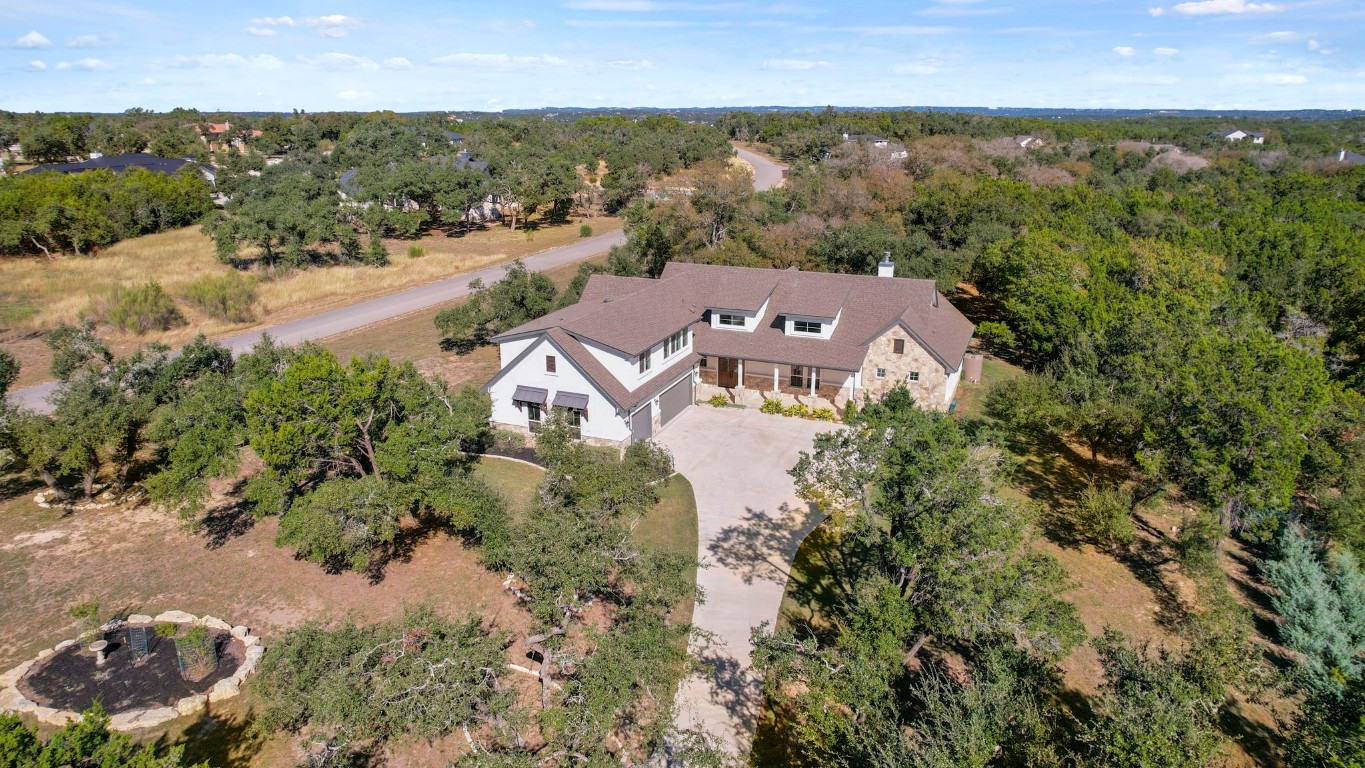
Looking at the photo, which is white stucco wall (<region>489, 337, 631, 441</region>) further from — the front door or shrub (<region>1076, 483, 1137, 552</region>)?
shrub (<region>1076, 483, 1137, 552</region>)

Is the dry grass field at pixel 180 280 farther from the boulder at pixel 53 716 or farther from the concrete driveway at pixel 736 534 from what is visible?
the concrete driveway at pixel 736 534

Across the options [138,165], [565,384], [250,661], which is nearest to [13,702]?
[250,661]

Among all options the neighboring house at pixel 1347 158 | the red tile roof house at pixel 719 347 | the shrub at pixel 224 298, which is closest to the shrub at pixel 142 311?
the shrub at pixel 224 298

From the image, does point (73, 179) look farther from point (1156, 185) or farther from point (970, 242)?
point (1156, 185)

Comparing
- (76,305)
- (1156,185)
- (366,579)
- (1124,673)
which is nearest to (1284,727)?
(1124,673)

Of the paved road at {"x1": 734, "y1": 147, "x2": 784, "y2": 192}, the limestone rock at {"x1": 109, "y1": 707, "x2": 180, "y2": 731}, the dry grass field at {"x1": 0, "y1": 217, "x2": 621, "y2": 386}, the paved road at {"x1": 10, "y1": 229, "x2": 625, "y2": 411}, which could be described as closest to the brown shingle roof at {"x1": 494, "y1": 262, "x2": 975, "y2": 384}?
the paved road at {"x1": 10, "y1": 229, "x2": 625, "y2": 411}

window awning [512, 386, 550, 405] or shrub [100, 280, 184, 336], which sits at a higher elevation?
shrub [100, 280, 184, 336]
